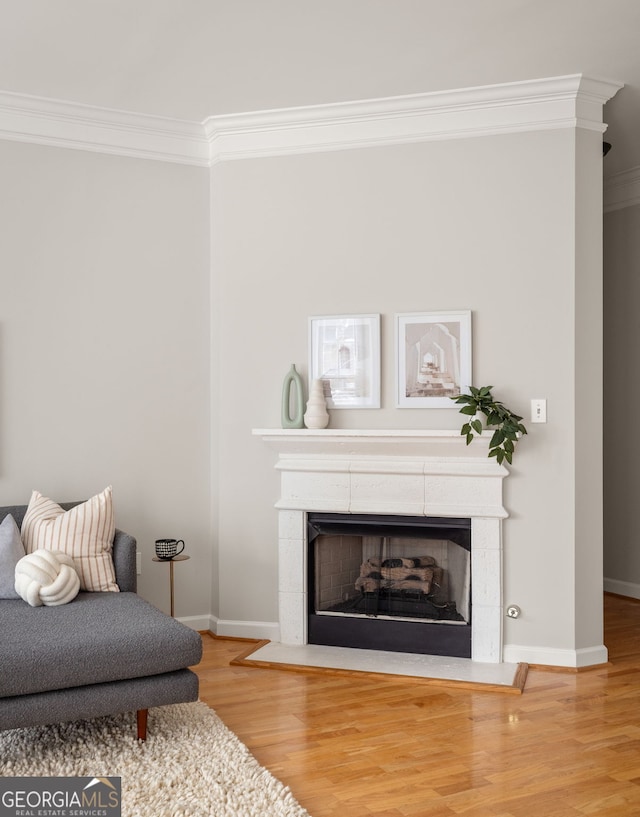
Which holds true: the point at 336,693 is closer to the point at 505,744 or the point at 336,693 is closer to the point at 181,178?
the point at 505,744

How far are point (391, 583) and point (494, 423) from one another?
39.2 inches

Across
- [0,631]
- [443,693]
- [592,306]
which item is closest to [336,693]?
[443,693]

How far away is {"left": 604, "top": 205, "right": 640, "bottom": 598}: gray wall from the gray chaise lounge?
353 cm

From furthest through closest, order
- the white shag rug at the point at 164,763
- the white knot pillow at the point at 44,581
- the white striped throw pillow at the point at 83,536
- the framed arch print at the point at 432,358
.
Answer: the framed arch print at the point at 432,358
the white striped throw pillow at the point at 83,536
the white knot pillow at the point at 44,581
the white shag rug at the point at 164,763

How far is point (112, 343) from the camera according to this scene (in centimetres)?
418

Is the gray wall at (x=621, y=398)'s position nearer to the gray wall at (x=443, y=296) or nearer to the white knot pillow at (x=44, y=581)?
the gray wall at (x=443, y=296)

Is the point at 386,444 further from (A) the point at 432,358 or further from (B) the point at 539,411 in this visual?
(B) the point at 539,411

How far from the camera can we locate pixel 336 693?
11.2ft

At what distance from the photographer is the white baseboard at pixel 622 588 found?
5.21 meters

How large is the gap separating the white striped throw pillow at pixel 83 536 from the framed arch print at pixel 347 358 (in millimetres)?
1264

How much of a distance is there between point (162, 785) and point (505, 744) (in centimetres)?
125

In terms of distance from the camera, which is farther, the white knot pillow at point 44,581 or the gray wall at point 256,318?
the gray wall at point 256,318

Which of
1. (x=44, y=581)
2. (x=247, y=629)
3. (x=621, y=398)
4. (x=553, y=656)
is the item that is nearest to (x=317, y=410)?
(x=247, y=629)

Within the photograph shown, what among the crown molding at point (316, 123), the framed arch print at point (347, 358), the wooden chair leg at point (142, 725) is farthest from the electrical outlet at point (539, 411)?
the wooden chair leg at point (142, 725)
